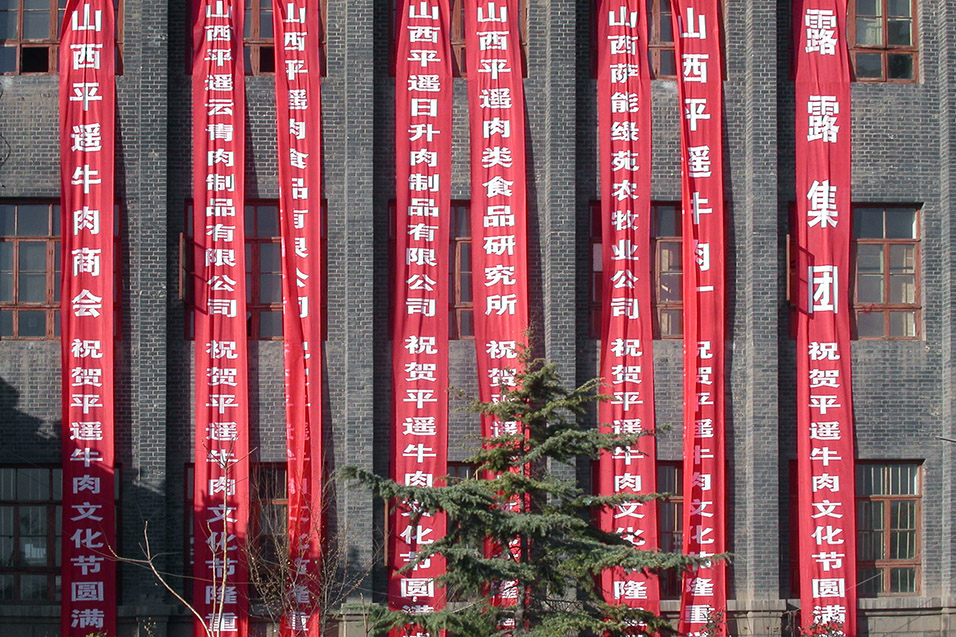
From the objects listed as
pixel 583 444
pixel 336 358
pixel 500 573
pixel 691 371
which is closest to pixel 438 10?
pixel 336 358

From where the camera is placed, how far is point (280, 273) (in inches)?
789

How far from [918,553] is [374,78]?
39.6 feet

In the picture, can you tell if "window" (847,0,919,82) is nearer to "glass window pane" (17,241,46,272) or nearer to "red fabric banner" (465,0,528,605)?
"red fabric banner" (465,0,528,605)

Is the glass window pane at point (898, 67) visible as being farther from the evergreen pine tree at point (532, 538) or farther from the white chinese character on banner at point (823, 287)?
the evergreen pine tree at point (532, 538)

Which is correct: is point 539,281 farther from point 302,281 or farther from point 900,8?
point 900,8

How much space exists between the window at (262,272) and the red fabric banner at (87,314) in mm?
1451

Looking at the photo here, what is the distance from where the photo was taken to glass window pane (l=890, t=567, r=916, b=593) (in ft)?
66.5

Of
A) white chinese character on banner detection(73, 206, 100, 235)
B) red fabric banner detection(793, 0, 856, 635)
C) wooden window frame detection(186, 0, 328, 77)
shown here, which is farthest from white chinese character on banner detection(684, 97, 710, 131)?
white chinese character on banner detection(73, 206, 100, 235)

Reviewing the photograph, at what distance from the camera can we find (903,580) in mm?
20312

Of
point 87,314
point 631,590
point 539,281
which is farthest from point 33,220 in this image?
point 631,590

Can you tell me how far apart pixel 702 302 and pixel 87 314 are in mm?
9927

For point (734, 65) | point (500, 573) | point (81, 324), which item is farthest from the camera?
point (734, 65)

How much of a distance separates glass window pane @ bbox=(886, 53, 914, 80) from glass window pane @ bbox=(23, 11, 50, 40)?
14349 millimetres

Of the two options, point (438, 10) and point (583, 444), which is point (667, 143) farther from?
point (583, 444)
